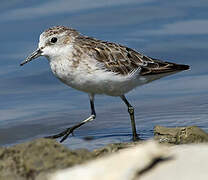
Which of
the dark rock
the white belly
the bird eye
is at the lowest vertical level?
the dark rock

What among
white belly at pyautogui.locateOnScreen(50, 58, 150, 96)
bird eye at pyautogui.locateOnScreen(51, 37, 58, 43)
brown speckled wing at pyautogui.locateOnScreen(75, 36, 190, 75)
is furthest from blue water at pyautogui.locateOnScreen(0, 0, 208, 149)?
bird eye at pyautogui.locateOnScreen(51, 37, 58, 43)

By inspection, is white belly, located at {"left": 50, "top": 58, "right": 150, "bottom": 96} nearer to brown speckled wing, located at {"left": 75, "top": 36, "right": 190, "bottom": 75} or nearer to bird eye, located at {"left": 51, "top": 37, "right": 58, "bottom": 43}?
brown speckled wing, located at {"left": 75, "top": 36, "right": 190, "bottom": 75}

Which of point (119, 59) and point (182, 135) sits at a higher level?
point (119, 59)

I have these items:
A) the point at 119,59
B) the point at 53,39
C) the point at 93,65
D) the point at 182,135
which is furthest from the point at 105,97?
the point at 182,135

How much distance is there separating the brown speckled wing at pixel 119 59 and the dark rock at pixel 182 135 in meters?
1.15

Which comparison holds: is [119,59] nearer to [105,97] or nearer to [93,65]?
[93,65]

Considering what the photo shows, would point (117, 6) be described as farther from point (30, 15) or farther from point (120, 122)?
point (120, 122)

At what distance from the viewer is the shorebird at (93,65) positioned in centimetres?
916

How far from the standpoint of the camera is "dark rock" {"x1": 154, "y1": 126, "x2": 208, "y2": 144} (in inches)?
316

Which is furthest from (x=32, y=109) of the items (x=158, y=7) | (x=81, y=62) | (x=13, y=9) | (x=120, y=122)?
(x=158, y=7)

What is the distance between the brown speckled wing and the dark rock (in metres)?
1.15

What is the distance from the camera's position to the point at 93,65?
9.26 metres

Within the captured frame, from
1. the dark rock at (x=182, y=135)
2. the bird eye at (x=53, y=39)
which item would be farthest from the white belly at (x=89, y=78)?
the dark rock at (x=182, y=135)

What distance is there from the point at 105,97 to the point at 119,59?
2415 mm
